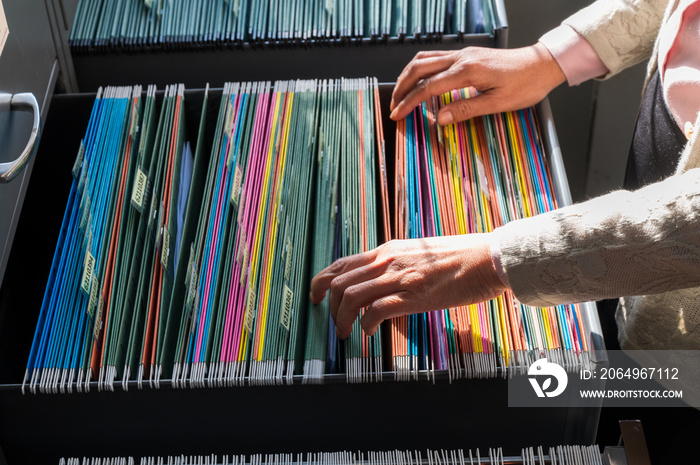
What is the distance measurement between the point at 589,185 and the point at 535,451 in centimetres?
176

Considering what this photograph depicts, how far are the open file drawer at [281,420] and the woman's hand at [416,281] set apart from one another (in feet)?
0.37

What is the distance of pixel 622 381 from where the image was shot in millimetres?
1474

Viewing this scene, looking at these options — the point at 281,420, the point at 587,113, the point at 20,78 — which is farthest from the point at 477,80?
the point at 587,113

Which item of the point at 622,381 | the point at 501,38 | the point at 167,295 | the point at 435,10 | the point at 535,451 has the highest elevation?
the point at 435,10

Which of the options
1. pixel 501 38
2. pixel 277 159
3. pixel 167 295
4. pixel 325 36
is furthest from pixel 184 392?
pixel 501 38

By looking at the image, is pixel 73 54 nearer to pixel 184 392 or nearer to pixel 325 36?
pixel 325 36

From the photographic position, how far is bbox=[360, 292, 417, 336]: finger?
46.8 inches

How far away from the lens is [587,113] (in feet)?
8.98

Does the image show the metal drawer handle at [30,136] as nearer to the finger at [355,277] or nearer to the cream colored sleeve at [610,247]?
the finger at [355,277]

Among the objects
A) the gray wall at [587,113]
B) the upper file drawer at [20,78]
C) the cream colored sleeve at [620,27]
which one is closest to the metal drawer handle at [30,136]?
the upper file drawer at [20,78]

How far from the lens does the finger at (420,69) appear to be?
1.55 metres

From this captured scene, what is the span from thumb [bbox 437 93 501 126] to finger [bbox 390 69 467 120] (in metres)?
0.04

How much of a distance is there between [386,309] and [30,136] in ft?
2.17

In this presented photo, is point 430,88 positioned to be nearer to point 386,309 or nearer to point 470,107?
point 470,107
